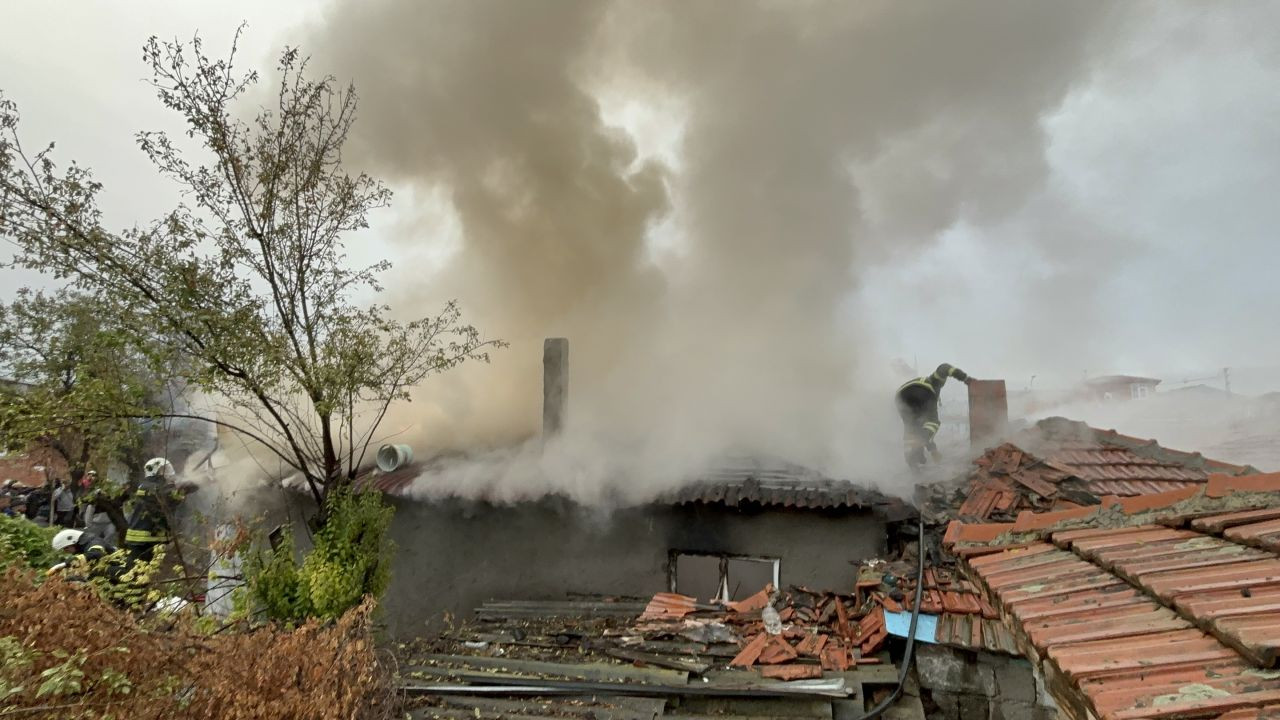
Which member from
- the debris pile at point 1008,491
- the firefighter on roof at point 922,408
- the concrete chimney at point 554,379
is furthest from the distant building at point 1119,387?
the concrete chimney at point 554,379

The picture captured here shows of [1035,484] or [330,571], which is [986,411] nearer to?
[1035,484]

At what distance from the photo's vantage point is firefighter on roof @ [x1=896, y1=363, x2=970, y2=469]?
11.5m

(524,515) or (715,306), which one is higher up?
(715,306)

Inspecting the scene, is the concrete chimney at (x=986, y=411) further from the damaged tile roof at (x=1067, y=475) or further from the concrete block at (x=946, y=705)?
the concrete block at (x=946, y=705)

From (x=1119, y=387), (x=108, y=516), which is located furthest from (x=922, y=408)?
(x=1119, y=387)

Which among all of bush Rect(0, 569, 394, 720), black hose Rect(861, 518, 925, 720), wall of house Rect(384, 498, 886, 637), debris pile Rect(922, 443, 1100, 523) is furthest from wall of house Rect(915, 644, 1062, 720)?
bush Rect(0, 569, 394, 720)

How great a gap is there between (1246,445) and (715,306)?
37.9 ft

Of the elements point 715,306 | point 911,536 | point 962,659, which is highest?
point 715,306

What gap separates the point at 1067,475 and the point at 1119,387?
1068 inches

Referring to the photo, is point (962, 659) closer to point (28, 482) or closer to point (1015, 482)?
point (1015, 482)

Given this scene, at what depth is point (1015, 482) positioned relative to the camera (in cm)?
812

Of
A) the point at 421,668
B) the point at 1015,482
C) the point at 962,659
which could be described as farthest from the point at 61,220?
the point at 1015,482

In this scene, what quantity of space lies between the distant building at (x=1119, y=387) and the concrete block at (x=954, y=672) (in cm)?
2194

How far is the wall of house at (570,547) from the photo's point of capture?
860cm
